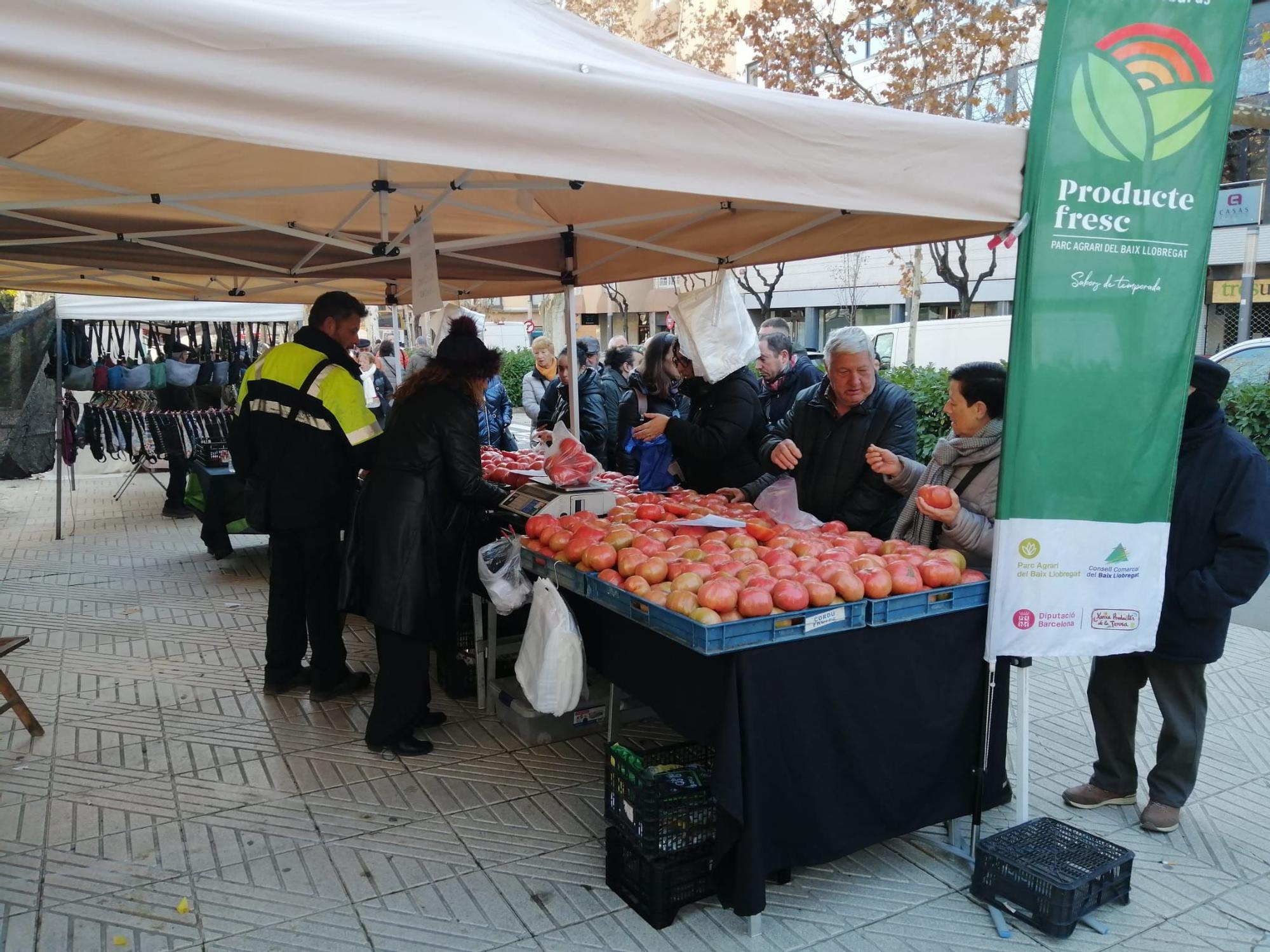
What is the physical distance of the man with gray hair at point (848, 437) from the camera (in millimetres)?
3969

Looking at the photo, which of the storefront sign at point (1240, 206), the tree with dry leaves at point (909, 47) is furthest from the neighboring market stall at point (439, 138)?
the storefront sign at point (1240, 206)

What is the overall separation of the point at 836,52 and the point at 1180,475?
1305 cm

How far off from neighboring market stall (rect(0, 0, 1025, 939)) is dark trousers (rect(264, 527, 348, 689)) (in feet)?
4.65

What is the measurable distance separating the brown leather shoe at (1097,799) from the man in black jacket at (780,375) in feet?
9.08

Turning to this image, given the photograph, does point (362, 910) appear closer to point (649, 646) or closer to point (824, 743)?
point (649, 646)

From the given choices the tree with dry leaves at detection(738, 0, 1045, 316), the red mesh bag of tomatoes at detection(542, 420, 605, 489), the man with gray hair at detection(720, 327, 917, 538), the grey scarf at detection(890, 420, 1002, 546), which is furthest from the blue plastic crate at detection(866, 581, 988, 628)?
the tree with dry leaves at detection(738, 0, 1045, 316)

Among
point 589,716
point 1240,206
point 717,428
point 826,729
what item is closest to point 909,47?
point 717,428

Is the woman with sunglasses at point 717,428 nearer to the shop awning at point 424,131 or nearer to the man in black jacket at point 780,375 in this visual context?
the man in black jacket at point 780,375

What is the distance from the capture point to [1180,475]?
3.34 m

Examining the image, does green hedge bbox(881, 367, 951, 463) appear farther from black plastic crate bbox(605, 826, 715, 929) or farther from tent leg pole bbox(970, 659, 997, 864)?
black plastic crate bbox(605, 826, 715, 929)

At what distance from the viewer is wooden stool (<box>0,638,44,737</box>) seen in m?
4.05

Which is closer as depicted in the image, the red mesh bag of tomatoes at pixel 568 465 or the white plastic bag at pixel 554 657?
the white plastic bag at pixel 554 657

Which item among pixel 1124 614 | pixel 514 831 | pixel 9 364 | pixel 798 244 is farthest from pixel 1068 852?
pixel 9 364

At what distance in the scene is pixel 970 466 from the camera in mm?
3479
